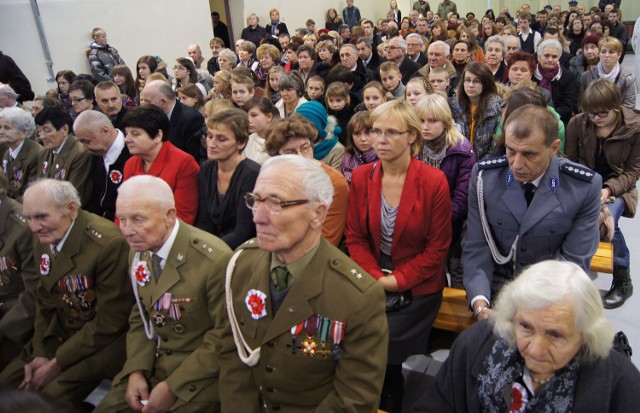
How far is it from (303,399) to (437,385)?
484 mm

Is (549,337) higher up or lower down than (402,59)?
lower down

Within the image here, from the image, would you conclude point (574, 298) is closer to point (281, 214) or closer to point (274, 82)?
point (281, 214)

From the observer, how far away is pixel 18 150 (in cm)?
443

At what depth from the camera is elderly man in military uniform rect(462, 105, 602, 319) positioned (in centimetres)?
230

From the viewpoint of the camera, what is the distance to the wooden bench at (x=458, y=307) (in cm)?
276

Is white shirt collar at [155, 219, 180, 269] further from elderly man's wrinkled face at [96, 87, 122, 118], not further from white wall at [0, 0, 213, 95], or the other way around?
white wall at [0, 0, 213, 95]

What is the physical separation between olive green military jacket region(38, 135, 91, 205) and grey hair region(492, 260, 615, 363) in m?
3.36

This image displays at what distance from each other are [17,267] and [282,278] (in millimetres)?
1999

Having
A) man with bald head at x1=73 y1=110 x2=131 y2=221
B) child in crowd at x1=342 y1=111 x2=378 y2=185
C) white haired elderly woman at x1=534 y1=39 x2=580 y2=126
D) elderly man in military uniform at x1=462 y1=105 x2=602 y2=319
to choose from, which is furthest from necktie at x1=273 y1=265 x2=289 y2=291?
white haired elderly woman at x1=534 y1=39 x2=580 y2=126

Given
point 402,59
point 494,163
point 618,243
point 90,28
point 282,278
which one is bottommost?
point 618,243

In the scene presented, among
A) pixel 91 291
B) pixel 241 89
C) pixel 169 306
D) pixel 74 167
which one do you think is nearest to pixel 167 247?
pixel 169 306

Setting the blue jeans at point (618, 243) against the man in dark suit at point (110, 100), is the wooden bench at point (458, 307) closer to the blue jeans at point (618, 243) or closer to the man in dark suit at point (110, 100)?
the blue jeans at point (618, 243)

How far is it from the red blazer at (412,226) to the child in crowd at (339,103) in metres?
2.21

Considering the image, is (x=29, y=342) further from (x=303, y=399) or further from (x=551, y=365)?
(x=551, y=365)
